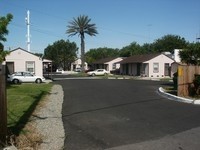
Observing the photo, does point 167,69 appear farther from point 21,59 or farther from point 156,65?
point 21,59

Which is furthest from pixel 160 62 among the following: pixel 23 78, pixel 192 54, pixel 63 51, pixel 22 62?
pixel 63 51

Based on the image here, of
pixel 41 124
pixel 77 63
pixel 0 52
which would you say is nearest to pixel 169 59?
pixel 0 52

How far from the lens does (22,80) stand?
35750 mm

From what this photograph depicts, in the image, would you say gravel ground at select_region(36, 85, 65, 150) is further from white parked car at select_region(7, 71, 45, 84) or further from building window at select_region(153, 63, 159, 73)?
building window at select_region(153, 63, 159, 73)

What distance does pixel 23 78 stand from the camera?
117 feet

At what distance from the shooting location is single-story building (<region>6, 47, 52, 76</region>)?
39.0 metres

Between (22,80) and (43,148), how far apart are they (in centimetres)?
2902

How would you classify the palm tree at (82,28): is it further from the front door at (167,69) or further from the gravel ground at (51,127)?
the gravel ground at (51,127)

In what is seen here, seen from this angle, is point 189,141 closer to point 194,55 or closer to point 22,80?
point 194,55

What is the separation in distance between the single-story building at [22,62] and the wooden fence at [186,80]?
23.9 meters

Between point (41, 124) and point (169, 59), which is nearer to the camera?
point (41, 124)

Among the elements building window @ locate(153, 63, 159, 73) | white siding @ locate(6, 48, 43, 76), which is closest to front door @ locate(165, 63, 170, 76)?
building window @ locate(153, 63, 159, 73)

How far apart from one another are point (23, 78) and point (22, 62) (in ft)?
13.5

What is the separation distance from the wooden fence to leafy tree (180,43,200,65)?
21.7 feet
